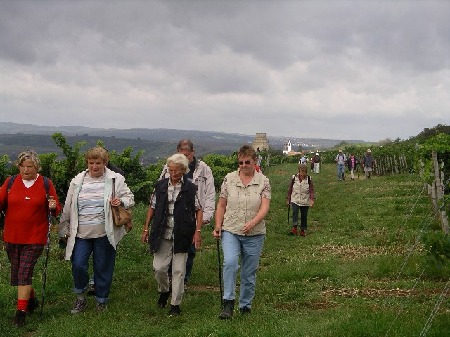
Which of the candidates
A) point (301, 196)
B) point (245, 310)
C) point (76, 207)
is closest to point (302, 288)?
point (245, 310)

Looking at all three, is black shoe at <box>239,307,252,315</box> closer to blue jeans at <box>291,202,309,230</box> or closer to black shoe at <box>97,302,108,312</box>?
black shoe at <box>97,302,108,312</box>

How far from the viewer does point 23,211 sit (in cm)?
665

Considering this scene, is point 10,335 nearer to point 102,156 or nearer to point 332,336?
point 102,156

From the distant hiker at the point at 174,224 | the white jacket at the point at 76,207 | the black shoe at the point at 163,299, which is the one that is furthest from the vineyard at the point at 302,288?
the white jacket at the point at 76,207

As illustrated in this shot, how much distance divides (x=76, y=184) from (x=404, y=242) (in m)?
7.37

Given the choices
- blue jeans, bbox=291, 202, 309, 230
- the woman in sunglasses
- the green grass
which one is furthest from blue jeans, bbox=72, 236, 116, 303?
blue jeans, bbox=291, 202, 309, 230

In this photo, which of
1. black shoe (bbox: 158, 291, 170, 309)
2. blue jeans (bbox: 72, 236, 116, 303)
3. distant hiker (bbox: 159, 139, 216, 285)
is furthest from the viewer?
distant hiker (bbox: 159, 139, 216, 285)

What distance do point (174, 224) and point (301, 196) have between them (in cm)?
771

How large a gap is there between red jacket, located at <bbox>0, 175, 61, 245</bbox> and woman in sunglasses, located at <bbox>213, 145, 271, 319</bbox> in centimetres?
226

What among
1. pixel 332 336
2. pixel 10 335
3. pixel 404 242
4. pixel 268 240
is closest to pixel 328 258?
pixel 404 242

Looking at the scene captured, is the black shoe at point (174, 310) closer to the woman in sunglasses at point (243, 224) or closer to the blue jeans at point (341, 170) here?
the woman in sunglasses at point (243, 224)

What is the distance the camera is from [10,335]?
20.4 ft

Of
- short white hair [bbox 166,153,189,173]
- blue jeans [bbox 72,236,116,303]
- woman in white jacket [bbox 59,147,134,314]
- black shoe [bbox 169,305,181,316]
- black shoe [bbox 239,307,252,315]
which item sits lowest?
black shoe [bbox 169,305,181,316]

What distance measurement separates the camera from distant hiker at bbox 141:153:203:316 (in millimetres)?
6867
